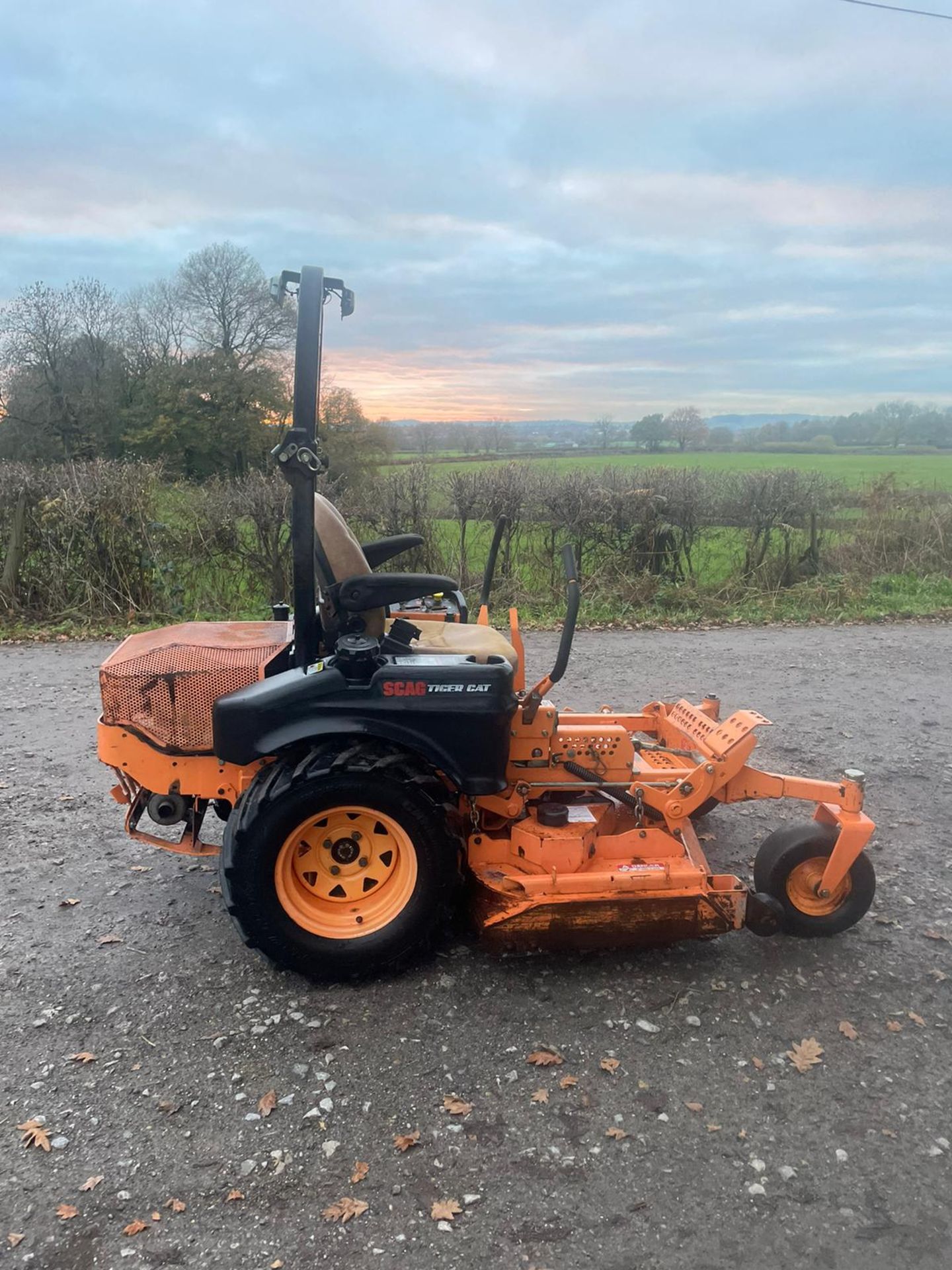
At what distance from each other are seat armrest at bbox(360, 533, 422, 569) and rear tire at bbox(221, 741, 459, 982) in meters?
1.20

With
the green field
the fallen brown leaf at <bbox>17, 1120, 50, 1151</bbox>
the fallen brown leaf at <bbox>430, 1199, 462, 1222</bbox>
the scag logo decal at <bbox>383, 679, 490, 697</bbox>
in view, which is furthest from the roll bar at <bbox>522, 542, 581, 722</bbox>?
the green field

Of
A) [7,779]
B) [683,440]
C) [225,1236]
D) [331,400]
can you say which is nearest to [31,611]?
[7,779]

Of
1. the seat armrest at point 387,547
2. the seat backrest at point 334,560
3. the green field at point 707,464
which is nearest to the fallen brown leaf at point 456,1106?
the seat backrest at point 334,560

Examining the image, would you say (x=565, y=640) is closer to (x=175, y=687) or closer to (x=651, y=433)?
(x=175, y=687)

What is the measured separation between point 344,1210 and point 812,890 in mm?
2094

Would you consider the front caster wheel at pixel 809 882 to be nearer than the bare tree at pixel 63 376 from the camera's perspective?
Yes

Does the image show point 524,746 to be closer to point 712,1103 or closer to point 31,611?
point 712,1103

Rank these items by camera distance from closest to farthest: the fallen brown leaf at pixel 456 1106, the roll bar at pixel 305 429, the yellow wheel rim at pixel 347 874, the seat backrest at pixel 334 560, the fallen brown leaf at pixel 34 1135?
the fallen brown leaf at pixel 34 1135, the fallen brown leaf at pixel 456 1106, the roll bar at pixel 305 429, the yellow wheel rim at pixel 347 874, the seat backrest at pixel 334 560

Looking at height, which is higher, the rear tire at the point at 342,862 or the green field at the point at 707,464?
the green field at the point at 707,464

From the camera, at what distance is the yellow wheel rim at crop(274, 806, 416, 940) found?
319cm

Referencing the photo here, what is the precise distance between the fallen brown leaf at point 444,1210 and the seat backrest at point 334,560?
1.85 meters

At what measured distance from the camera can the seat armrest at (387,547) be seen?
4.05 metres

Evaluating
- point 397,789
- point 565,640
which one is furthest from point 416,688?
point 565,640

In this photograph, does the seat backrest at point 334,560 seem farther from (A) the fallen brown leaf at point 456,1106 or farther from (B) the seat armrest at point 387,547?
(A) the fallen brown leaf at point 456,1106
